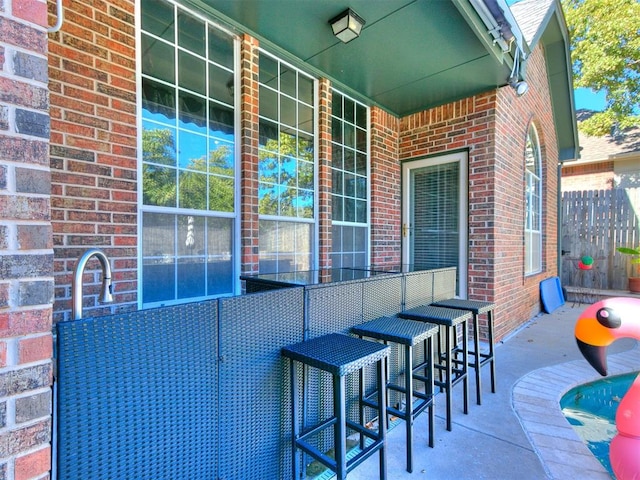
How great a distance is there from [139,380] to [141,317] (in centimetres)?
24

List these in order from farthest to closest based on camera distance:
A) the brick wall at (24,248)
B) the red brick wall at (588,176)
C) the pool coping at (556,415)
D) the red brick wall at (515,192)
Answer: the red brick wall at (588,176) → the red brick wall at (515,192) → the pool coping at (556,415) → the brick wall at (24,248)

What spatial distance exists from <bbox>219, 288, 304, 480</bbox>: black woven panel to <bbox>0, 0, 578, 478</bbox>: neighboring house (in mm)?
705

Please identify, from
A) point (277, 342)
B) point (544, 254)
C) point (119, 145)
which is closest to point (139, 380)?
point (277, 342)

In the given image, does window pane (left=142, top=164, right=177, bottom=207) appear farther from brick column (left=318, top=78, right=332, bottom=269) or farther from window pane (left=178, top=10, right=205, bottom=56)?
brick column (left=318, top=78, right=332, bottom=269)

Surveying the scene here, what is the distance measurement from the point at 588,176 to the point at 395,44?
1023cm

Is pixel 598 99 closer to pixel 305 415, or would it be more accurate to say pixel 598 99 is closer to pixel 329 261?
pixel 329 261

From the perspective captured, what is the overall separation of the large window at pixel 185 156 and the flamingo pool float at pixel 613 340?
2.61 m

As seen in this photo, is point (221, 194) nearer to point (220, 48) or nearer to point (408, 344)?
point (220, 48)

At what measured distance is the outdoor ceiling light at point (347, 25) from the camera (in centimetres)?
259

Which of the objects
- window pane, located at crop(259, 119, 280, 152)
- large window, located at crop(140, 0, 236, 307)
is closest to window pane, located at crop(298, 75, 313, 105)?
window pane, located at crop(259, 119, 280, 152)

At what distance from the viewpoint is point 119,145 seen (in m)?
2.11

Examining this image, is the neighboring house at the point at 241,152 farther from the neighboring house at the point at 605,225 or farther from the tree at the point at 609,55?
the tree at the point at 609,55

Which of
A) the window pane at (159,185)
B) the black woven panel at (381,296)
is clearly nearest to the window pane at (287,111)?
the window pane at (159,185)

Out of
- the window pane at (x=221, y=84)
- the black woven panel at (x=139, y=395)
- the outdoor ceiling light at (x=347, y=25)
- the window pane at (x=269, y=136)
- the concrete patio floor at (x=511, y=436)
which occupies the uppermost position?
the outdoor ceiling light at (x=347, y=25)
